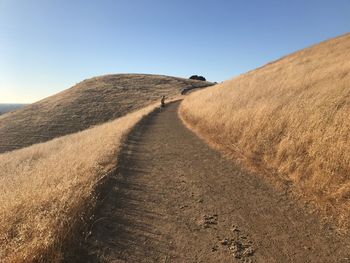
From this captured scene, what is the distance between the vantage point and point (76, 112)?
5419 centimetres

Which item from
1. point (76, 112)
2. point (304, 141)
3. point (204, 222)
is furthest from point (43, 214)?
point (76, 112)

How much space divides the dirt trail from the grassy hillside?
36.8 metres

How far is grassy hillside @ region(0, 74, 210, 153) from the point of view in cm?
4422

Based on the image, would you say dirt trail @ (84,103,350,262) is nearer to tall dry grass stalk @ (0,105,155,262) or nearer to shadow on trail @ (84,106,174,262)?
shadow on trail @ (84,106,174,262)

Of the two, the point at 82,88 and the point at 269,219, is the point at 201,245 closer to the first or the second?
the point at 269,219

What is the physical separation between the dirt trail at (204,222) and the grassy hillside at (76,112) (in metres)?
36.8

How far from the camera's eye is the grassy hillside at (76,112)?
145 feet

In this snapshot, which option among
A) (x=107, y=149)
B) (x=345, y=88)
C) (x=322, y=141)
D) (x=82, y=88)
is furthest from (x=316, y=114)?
(x=82, y=88)

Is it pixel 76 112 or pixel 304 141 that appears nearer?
pixel 304 141

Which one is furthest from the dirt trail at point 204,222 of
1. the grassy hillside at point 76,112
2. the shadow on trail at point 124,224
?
the grassy hillside at point 76,112

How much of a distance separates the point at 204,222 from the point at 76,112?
169ft

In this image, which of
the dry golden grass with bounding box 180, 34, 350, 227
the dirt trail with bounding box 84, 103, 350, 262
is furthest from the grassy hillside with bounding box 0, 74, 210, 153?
the dirt trail with bounding box 84, 103, 350, 262

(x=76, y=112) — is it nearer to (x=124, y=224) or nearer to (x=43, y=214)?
(x=124, y=224)

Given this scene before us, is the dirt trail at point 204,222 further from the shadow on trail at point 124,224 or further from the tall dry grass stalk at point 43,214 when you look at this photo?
the tall dry grass stalk at point 43,214
